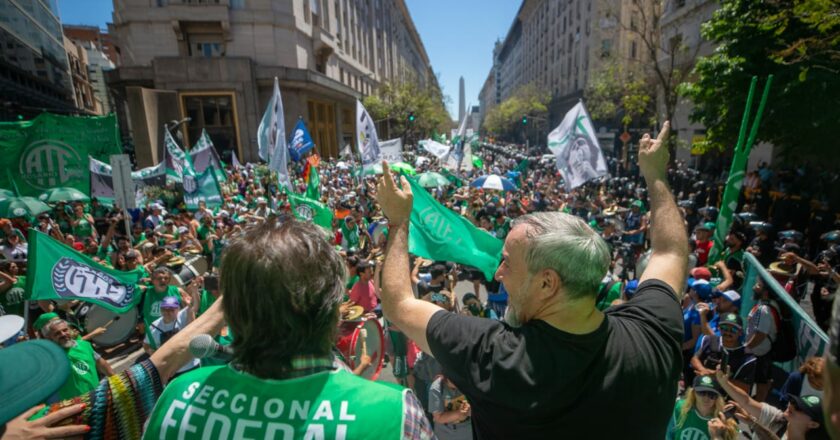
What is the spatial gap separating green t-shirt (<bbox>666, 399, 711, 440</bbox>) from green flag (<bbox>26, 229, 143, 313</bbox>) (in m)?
5.45

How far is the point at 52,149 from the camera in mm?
7785

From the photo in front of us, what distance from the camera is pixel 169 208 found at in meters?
13.2

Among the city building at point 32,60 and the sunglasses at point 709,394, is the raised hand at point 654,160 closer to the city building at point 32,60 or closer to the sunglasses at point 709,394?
the sunglasses at point 709,394

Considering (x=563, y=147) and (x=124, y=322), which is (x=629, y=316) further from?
(x=563, y=147)

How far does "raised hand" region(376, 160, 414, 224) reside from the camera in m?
1.67

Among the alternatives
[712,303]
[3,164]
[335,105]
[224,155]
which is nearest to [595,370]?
[712,303]

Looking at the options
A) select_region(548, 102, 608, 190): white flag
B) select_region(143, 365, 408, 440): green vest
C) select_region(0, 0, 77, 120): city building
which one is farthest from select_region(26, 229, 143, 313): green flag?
select_region(0, 0, 77, 120): city building

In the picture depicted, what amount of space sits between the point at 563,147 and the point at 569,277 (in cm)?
826

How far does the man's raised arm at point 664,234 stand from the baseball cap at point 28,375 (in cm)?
216

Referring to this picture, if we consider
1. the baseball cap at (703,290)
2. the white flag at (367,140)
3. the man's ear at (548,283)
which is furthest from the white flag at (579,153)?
the man's ear at (548,283)

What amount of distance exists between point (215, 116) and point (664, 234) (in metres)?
32.7

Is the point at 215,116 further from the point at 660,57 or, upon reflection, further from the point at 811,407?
the point at 811,407

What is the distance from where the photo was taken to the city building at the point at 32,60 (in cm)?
3394

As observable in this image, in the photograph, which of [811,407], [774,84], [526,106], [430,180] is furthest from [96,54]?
[811,407]
